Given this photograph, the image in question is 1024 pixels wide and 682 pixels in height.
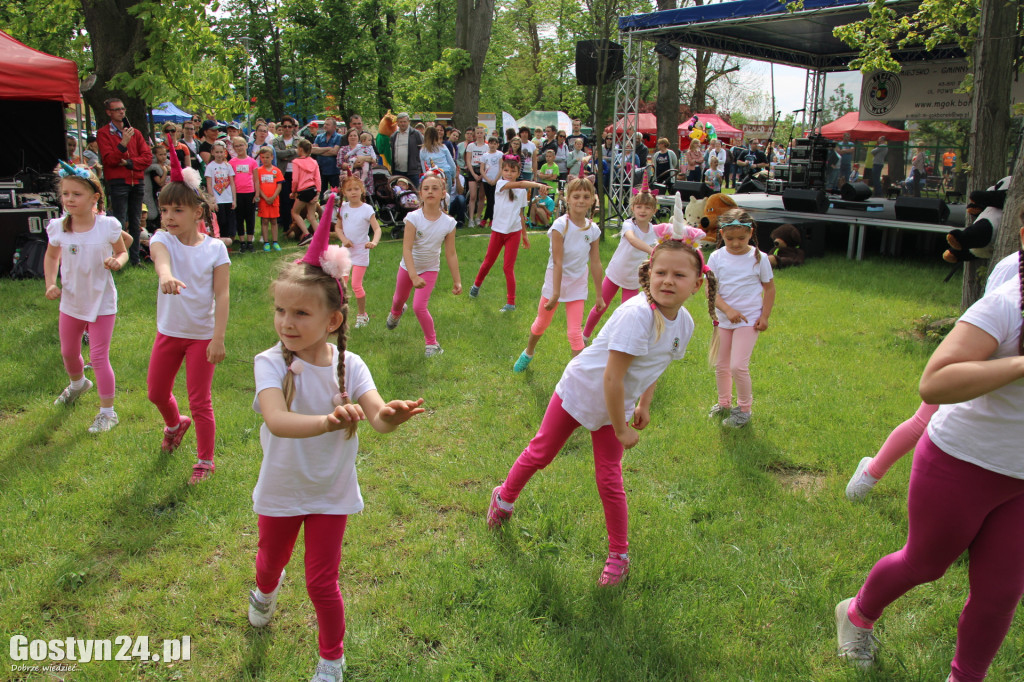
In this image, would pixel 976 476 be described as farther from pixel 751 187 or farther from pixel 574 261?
pixel 751 187

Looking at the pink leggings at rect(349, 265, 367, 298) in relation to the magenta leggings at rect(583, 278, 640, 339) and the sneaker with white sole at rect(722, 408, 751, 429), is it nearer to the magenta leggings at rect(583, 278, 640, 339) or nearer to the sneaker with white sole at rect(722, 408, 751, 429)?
the magenta leggings at rect(583, 278, 640, 339)

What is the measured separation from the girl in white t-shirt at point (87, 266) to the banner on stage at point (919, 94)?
65.6 ft

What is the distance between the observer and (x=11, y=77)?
34.7ft

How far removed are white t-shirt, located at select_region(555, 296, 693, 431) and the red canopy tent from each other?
2124cm

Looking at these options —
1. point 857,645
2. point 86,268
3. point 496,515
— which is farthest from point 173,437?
point 857,645

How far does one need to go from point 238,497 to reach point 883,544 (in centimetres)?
389

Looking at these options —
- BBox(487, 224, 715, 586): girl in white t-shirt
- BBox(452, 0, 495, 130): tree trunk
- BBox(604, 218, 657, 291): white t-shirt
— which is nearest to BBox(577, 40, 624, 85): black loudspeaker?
BBox(452, 0, 495, 130): tree trunk

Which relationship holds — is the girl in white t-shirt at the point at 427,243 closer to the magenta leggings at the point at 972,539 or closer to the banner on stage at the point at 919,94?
the magenta leggings at the point at 972,539

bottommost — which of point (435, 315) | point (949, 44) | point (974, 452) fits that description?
point (435, 315)

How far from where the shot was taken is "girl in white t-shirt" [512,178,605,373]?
6574 millimetres

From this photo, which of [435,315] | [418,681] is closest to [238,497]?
[418,681]

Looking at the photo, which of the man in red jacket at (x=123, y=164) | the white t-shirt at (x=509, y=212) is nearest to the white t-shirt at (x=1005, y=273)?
the white t-shirt at (x=509, y=212)

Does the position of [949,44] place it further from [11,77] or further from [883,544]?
[11,77]

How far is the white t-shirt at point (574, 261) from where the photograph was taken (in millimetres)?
6750
